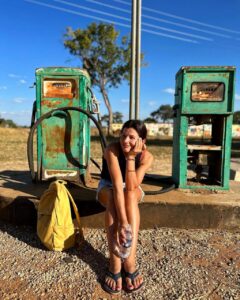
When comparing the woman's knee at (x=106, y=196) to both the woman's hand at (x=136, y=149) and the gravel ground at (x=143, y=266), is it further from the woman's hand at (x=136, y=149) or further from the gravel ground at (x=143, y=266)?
the gravel ground at (x=143, y=266)

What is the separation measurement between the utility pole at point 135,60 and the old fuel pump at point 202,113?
1.88ft

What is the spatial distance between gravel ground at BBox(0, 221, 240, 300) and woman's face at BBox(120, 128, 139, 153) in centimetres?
99

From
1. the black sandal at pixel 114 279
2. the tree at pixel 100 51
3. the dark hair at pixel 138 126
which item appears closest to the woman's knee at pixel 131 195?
the dark hair at pixel 138 126

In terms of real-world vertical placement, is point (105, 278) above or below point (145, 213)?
below

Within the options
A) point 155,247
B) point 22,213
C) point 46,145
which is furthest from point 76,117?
point 155,247

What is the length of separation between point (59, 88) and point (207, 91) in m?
1.72

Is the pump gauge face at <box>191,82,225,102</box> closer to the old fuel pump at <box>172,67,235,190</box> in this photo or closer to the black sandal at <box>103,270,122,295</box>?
the old fuel pump at <box>172,67,235,190</box>

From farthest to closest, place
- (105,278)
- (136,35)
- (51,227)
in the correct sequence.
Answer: (136,35)
(51,227)
(105,278)

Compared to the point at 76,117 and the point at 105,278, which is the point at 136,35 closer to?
the point at 76,117

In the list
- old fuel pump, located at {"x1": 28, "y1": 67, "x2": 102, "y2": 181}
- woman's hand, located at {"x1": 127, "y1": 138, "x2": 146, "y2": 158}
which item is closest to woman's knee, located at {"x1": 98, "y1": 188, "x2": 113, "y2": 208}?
woman's hand, located at {"x1": 127, "y1": 138, "x2": 146, "y2": 158}

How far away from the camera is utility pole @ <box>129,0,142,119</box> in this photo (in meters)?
4.04

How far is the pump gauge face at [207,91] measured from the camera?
11.0 feet

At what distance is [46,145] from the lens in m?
3.73

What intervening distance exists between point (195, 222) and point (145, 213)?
0.54m
